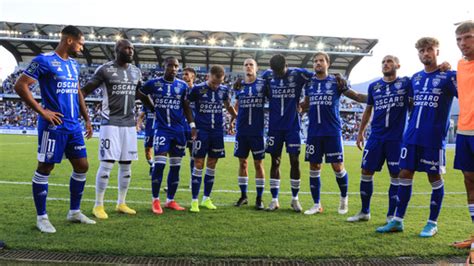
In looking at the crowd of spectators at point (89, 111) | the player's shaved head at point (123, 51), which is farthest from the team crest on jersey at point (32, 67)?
the crowd of spectators at point (89, 111)

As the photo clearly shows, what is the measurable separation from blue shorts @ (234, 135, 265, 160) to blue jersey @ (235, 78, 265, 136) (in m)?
0.07

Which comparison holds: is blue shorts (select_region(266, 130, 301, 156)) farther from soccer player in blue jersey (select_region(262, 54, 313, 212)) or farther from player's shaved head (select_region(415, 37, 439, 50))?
player's shaved head (select_region(415, 37, 439, 50))

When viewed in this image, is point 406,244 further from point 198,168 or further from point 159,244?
point 198,168

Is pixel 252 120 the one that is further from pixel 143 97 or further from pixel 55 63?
pixel 55 63

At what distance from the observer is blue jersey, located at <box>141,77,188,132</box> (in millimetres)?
5848

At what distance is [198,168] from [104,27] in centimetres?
4203

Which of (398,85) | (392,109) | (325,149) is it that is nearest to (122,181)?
(325,149)

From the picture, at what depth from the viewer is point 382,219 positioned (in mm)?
5402

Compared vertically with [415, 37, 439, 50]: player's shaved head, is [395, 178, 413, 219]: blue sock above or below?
below

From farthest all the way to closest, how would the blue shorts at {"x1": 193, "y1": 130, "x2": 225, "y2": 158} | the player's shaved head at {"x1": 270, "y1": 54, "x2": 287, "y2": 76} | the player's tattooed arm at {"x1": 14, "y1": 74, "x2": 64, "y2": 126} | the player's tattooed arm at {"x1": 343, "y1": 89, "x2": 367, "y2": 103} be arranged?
the blue shorts at {"x1": 193, "y1": 130, "x2": 225, "y2": 158} < the player's shaved head at {"x1": 270, "y1": 54, "x2": 287, "y2": 76} < the player's tattooed arm at {"x1": 343, "y1": 89, "x2": 367, "y2": 103} < the player's tattooed arm at {"x1": 14, "y1": 74, "x2": 64, "y2": 126}

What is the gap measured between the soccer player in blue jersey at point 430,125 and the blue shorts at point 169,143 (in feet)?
10.3

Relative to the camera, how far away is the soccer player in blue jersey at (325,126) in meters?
5.80

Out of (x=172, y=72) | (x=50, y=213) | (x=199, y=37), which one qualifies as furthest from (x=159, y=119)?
(x=199, y=37)

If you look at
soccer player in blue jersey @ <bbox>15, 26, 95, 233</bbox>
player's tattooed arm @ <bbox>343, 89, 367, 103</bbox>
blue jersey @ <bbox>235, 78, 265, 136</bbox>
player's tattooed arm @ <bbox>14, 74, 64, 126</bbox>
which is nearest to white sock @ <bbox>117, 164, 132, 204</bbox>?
soccer player in blue jersey @ <bbox>15, 26, 95, 233</bbox>
